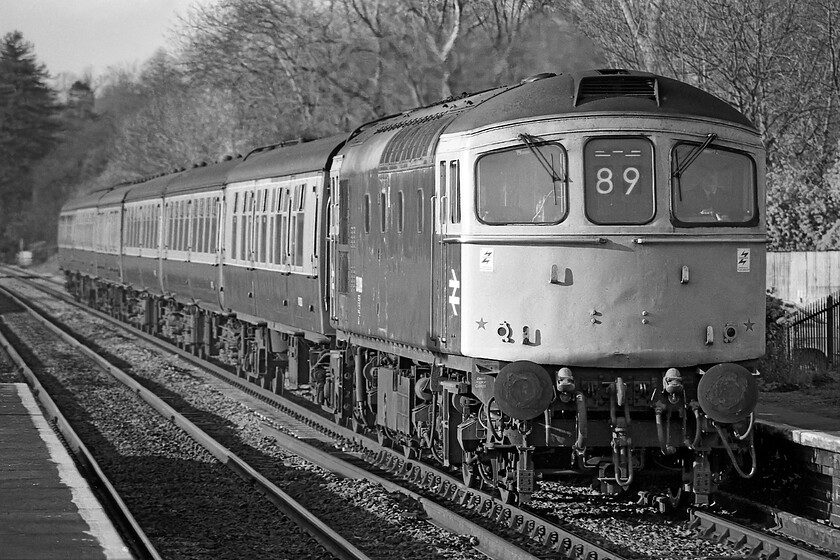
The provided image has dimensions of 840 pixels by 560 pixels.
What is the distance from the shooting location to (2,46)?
99.0 metres

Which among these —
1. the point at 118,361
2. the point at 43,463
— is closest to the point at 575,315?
the point at 43,463

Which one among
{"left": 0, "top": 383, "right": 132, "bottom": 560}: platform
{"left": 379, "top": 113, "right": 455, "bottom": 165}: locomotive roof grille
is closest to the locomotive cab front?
{"left": 379, "top": 113, "right": 455, "bottom": 165}: locomotive roof grille

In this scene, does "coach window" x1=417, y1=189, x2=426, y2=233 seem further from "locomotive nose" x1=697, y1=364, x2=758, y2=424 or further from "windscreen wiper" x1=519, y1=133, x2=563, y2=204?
"locomotive nose" x1=697, y1=364, x2=758, y2=424

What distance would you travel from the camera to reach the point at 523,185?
32.6ft

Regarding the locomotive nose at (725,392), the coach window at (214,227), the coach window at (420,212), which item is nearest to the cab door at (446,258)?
the coach window at (420,212)

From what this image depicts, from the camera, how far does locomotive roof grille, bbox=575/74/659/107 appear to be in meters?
9.91

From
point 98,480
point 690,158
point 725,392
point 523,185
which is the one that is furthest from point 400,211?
point 98,480

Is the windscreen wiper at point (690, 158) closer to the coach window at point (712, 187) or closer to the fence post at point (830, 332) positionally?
the coach window at point (712, 187)

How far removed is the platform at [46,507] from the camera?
8.81 m

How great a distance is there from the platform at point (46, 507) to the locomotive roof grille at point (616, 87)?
4931mm

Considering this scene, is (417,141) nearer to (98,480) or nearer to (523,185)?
(523,185)

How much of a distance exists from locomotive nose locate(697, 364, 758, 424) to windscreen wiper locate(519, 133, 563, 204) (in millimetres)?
1819

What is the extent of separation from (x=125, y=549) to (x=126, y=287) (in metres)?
26.5

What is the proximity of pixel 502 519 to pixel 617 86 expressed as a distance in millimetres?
3643
